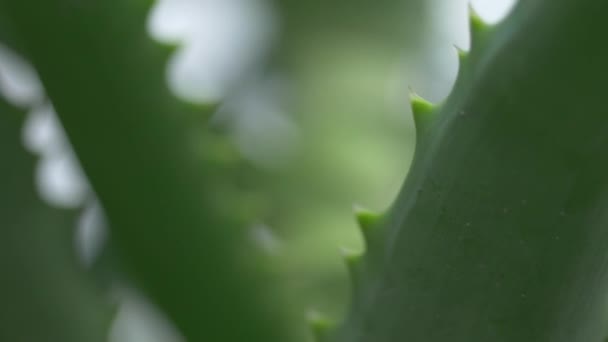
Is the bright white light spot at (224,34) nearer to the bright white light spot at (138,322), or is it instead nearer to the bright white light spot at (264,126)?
the bright white light spot at (264,126)

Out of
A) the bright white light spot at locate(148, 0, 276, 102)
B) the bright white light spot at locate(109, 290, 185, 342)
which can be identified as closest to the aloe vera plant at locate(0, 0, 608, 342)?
the bright white light spot at locate(109, 290, 185, 342)

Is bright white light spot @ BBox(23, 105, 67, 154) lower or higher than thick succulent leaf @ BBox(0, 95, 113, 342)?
higher

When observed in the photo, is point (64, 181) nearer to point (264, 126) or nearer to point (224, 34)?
point (264, 126)

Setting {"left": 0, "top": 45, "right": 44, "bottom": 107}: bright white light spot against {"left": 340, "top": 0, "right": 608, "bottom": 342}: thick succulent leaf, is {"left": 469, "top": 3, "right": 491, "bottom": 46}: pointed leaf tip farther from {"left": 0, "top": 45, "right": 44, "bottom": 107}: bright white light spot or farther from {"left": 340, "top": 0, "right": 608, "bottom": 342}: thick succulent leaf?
{"left": 0, "top": 45, "right": 44, "bottom": 107}: bright white light spot

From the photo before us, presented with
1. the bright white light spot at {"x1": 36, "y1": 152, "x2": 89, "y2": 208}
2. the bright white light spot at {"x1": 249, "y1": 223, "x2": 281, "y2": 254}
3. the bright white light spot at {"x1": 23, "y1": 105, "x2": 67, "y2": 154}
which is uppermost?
the bright white light spot at {"x1": 249, "y1": 223, "x2": 281, "y2": 254}

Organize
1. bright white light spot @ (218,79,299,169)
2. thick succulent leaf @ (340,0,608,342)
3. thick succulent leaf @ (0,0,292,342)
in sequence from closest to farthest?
thick succulent leaf @ (340,0,608,342) < thick succulent leaf @ (0,0,292,342) < bright white light spot @ (218,79,299,169)

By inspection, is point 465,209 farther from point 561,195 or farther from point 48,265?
point 48,265

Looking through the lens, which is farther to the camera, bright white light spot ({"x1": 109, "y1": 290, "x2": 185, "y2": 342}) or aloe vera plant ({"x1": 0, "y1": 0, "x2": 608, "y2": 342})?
bright white light spot ({"x1": 109, "y1": 290, "x2": 185, "y2": 342})
